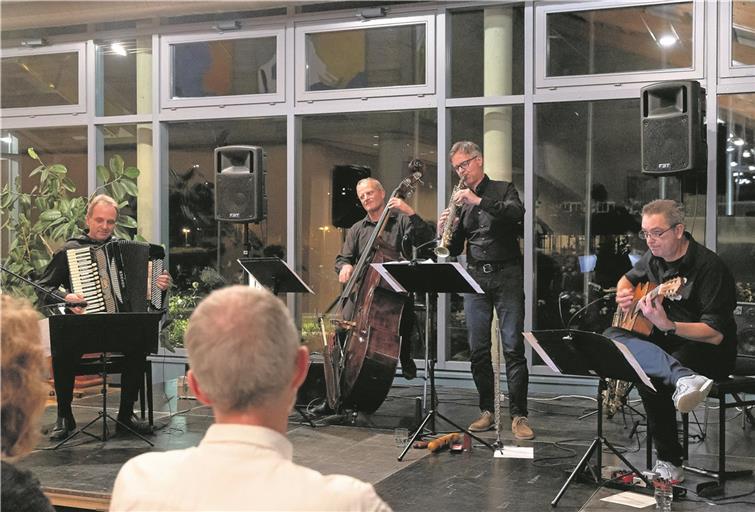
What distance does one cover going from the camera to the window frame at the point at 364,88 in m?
7.24

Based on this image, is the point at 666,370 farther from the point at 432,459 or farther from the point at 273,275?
the point at 273,275

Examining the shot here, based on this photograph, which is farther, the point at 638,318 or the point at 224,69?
the point at 224,69

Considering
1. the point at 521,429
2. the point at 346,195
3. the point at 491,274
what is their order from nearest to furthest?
the point at 521,429, the point at 491,274, the point at 346,195

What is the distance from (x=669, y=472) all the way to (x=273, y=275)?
106 inches

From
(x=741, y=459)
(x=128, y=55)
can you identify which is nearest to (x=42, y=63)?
(x=128, y=55)

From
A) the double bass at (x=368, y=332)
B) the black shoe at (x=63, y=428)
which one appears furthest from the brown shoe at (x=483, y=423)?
the black shoe at (x=63, y=428)

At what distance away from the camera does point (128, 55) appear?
27.4 ft

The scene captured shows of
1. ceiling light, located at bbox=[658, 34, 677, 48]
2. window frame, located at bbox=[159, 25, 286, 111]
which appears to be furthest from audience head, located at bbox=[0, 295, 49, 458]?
window frame, located at bbox=[159, 25, 286, 111]

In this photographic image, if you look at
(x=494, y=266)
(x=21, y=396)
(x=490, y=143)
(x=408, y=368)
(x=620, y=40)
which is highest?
(x=620, y=40)

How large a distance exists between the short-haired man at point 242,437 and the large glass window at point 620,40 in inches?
232

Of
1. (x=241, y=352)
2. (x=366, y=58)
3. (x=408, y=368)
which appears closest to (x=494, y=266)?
(x=408, y=368)

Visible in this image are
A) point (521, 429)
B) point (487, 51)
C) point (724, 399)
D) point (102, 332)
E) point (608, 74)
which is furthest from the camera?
point (487, 51)

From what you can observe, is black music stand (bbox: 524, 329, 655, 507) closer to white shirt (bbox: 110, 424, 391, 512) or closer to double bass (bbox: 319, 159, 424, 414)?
double bass (bbox: 319, 159, 424, 414)

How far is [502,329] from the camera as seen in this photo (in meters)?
5.25
